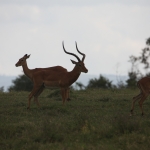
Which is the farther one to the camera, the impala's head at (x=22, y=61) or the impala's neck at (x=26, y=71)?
the impala's head at (x=22, y=61)

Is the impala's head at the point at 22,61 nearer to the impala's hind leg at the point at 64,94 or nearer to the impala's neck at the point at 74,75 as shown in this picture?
the impala's neck at the point at 74,75

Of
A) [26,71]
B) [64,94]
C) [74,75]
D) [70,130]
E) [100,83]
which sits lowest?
[70,130]

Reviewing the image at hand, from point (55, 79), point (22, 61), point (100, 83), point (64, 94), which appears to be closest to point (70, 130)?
point (64, 94)

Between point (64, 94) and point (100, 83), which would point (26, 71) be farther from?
point (100, 83)

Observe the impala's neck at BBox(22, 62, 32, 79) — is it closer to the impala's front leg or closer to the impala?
the impala

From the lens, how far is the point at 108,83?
95.4 ft

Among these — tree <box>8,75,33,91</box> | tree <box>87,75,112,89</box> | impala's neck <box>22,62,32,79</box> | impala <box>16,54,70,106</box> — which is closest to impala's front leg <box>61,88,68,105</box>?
impala <box>16,54,70,106</box>

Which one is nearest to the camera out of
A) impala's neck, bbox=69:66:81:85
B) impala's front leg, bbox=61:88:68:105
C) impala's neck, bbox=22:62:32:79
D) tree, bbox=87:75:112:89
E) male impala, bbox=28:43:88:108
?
impala's front leg, bbox=61:88:68:105

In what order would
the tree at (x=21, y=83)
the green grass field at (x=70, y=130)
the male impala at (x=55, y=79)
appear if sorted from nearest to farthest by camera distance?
1. the green grass field at (x=70, y=130)
2. the male impala at (x=55, y=79)
3. the tree at (x=21, y=83)

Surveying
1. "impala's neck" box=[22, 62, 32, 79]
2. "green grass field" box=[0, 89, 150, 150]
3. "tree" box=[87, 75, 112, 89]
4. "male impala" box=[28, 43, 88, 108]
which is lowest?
"green grass field" box=[0, 89, 150, 150]

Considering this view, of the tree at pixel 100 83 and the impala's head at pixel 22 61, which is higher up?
the tree at pixel 100 83

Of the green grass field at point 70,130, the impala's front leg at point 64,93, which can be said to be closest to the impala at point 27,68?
the impala's front leg at point 64,93

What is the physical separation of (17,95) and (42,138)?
7.92 m

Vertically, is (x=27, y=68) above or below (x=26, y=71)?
above
